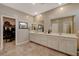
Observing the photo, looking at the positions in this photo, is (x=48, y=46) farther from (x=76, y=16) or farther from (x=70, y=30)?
(x=76, y=16)

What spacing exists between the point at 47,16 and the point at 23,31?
1.81 metres

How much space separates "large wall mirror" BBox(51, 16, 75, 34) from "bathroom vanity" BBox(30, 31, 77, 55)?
0.53 feet

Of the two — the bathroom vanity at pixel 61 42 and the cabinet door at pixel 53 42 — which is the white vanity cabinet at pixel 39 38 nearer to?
the bathroom vanity at pixel 61 42

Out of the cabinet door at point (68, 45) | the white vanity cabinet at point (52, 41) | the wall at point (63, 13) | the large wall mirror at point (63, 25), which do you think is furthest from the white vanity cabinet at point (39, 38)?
the cabinet door at point (68, 45)

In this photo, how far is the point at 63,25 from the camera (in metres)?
2.24

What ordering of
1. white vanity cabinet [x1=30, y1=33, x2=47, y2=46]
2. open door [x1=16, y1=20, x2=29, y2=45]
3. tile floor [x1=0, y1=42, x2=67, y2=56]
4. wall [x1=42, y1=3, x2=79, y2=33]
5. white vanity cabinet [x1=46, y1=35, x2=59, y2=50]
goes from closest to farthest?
wall [x1=42, y1=3, x2=79, y2=33] < tile floor [x1=0, y1=42, x2=67, y2=56] < white vanity cabinet [x1=46, y1=35, x2=59, y2=50] < white vanity cabinet [x1=30, y1=33, x2=47, y2=46] < open door [x1=16, y1=20, x2=29, y2=45]

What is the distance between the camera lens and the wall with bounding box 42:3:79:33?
1.78m

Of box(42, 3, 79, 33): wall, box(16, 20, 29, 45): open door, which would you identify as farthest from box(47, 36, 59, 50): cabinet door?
box(16, 20, 29, 45): open door

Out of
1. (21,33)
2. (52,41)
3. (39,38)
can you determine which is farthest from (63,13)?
(21,33)

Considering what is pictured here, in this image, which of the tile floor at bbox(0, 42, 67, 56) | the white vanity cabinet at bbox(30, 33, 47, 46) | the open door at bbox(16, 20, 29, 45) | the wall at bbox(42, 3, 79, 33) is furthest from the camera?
the open door at bbox(16, 20, 29, 45)

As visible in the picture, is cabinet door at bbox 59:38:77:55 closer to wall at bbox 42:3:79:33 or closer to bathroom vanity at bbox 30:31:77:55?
bathroom vanity at bbox 30:31:77:55

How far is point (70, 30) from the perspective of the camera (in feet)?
6.50

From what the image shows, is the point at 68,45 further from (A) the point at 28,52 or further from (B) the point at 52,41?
(A) the point at 28,52

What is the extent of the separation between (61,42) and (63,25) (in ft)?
2.07
